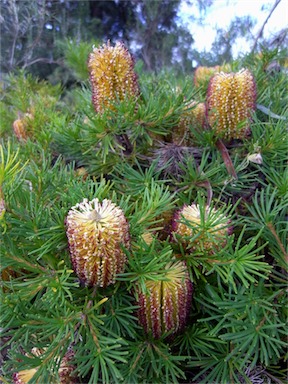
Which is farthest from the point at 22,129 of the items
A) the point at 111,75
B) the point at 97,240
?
the point at 97,240

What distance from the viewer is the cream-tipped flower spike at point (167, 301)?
26 centimetres

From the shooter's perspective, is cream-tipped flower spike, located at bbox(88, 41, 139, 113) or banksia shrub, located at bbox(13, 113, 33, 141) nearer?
cream-tipped flower spike, located at bbox(88, 41, 139, 113)

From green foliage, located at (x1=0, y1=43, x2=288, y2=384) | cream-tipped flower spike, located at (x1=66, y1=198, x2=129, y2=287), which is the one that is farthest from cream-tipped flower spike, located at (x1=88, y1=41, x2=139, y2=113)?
cream-tipped flower spike, located at (x1=66, y1=198, x2=129, y2=287)

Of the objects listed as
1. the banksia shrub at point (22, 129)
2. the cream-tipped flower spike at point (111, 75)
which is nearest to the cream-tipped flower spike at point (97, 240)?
the cream-tipped flower spike at point (111, 75)

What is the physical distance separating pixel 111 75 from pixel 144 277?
20 centimetres

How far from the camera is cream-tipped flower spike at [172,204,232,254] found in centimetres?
27

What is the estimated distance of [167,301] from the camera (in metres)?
0.26

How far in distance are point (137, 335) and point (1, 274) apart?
0.12m

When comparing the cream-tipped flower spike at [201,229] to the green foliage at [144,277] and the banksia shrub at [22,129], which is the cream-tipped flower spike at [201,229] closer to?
the green foliage at [144,277]

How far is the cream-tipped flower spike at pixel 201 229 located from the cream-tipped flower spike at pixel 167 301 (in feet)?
0.07

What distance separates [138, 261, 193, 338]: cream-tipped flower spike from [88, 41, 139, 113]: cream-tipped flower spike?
0.17 metres

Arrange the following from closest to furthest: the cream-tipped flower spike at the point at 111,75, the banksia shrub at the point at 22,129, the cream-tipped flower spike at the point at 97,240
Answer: the cream-tipped flower spike at the point at 97,240
the cream-tipped flower spike at the point at 111,75
the banksia shrub at the point at 22,129

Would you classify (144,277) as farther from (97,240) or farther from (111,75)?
(111,75)

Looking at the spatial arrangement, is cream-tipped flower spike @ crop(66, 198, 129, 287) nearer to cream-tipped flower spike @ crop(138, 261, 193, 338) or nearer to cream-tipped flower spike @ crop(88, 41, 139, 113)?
cream-tipped flower spike @ crop(138, 261, 193, 338)
